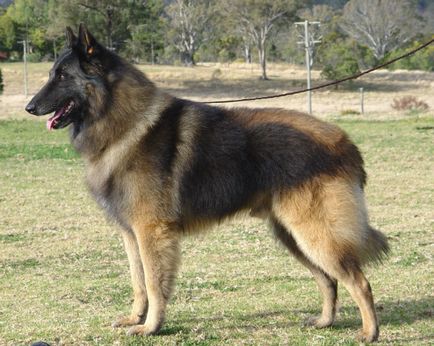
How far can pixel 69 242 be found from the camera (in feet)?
33.4

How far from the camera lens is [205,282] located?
7.75 metres

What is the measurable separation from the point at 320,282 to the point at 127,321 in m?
1.65

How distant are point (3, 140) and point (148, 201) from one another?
21.0 metres

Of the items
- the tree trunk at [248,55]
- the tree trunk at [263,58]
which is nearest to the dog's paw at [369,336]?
the tree trunk at [263,58]

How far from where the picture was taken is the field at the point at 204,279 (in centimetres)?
596

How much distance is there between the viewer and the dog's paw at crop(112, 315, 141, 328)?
6133 millimetres

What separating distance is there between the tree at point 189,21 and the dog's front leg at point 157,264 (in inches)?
2693

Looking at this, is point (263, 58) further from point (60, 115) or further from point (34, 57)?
point (60, 115)

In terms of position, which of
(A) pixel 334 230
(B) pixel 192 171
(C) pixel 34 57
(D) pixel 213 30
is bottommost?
(A) pixel 334 230

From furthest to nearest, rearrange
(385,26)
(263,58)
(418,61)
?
(385,26) < (418,61) < (263,58)

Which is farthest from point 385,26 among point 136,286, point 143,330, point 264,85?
point 143,330

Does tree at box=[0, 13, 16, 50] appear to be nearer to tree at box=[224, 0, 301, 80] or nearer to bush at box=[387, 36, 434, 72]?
tree at box=[224, 0, 301, 80]

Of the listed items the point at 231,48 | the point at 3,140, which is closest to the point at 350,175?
the point at 3,140

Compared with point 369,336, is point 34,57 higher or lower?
higher
